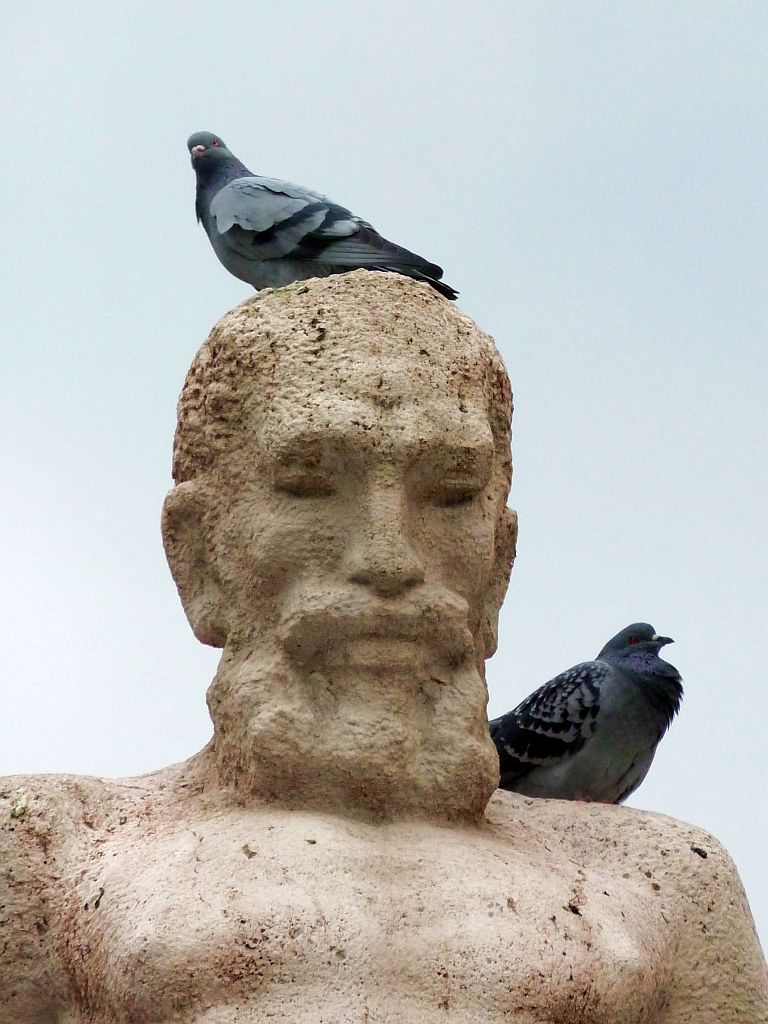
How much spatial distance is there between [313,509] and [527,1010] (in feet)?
4.75

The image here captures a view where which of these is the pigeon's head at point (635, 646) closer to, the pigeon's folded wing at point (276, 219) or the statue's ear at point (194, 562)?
the pigeon's folded wing at point (276, 219)

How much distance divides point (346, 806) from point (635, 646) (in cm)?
242

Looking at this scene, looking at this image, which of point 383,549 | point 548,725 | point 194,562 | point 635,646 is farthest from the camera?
point 635,646

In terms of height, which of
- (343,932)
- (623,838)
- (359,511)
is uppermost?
(359,511)

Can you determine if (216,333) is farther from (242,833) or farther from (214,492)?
(242,833)

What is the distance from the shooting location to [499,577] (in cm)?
582

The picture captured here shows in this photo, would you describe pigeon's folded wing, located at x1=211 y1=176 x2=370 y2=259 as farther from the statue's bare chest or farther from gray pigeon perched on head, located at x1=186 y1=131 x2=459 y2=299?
the statue's bare chest

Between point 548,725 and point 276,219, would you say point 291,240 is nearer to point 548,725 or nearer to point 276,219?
point 276,219

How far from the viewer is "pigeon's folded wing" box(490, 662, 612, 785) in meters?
6.61

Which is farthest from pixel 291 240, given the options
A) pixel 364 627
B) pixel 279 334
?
pixel 364 627

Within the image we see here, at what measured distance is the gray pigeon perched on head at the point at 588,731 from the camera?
6633mm

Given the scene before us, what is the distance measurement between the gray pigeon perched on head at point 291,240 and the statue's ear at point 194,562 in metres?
1.43

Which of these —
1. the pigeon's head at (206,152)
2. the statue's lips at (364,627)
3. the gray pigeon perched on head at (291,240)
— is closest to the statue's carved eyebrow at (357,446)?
the statue's lips at (364,627)

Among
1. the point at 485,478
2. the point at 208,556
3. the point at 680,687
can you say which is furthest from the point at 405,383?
the point at 680,687
